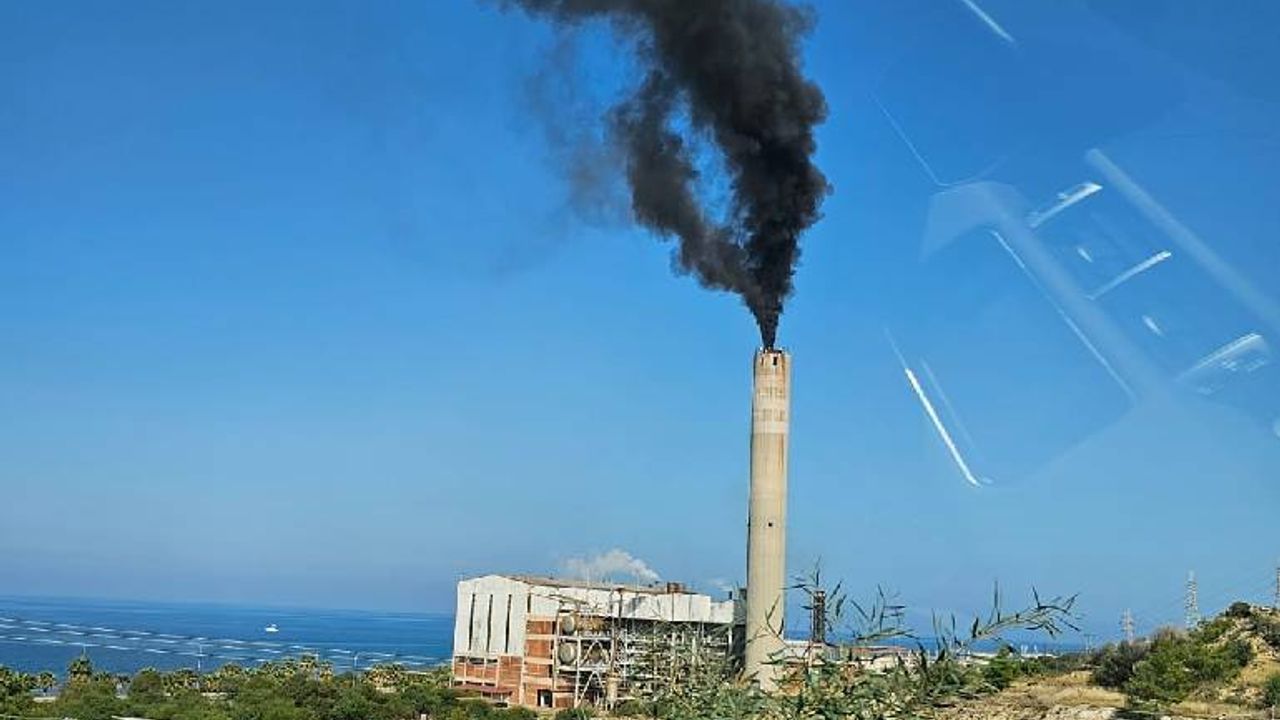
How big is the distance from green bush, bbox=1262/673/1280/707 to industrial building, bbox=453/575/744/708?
534 inches

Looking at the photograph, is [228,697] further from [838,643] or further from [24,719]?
[838,643]

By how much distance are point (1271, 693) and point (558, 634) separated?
62.6 feet

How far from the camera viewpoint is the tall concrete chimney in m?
31.2

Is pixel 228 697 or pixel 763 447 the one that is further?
pixel 228 697

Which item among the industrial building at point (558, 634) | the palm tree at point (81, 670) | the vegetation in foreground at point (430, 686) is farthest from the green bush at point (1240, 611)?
the palm tree at point (81, 670)

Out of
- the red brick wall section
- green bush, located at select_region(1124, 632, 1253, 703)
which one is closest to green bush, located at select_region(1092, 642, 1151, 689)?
green bush, located at select_region(1124, 632, 1253, 703)

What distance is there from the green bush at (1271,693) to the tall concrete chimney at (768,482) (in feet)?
38.7

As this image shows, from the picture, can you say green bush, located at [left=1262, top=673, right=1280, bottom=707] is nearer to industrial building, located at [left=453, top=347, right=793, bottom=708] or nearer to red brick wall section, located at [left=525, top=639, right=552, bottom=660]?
industrial building, located at [left=453, top=347, right=793, bottom=708]

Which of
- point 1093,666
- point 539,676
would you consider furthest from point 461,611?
point 1093,666

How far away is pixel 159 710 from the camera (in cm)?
3027

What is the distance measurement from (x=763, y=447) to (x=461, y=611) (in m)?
12.6

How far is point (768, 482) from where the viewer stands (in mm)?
31641

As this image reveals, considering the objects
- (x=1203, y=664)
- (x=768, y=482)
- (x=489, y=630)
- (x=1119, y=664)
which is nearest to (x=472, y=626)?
(x=489, y=630)

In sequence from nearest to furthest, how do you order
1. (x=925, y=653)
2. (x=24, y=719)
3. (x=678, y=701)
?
(x=925, y=653)
(x=678, y=701)
(x=24, y=719)
